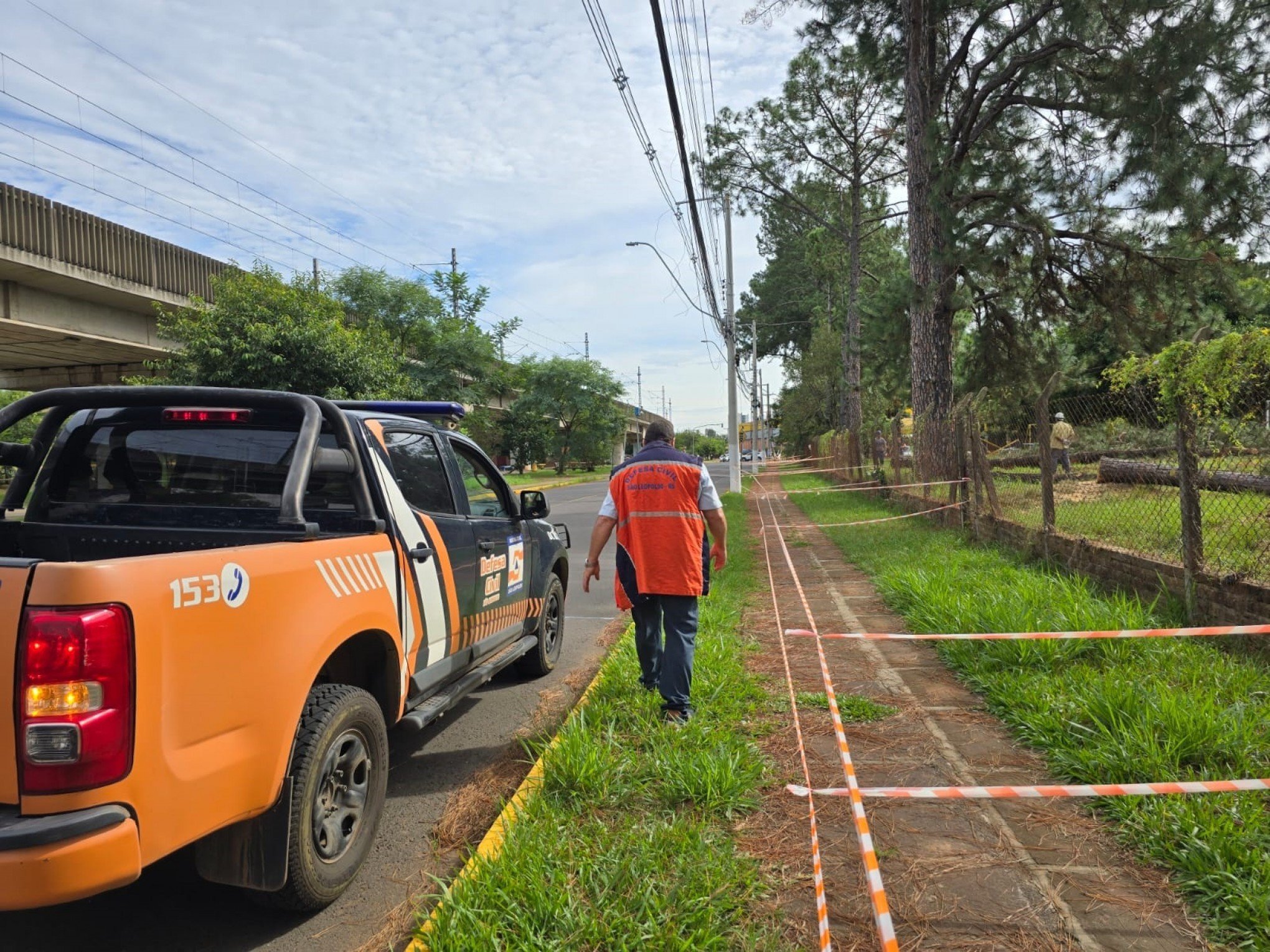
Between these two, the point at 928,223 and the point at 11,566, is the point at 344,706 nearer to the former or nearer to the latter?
the point at 11,566

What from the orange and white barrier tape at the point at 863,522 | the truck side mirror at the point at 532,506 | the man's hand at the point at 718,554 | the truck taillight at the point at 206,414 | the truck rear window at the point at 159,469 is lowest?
the orange and white barrier tape at the point at 863,522

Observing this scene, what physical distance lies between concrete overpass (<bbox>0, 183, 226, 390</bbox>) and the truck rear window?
13.7m

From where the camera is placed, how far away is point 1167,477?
19.3 feet

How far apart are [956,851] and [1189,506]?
3.49m

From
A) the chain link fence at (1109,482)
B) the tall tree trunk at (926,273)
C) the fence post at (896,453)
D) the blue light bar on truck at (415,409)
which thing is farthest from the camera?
the fence post at (896,453)

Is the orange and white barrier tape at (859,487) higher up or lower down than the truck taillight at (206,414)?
lower down

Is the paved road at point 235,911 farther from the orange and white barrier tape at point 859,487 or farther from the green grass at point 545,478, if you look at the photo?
the green grass at point 545,478

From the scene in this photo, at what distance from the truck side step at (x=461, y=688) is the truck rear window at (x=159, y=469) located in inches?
40.2

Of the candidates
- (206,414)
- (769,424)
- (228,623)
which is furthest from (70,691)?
(769,424)

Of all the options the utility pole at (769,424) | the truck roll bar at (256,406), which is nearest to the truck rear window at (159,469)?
the truck roll bar at (256,406)

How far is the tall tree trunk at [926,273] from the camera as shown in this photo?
42.1 ft

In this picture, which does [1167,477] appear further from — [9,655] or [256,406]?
[9,655]

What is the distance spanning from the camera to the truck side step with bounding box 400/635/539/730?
3.57 m

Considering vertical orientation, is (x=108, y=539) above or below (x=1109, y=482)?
above
